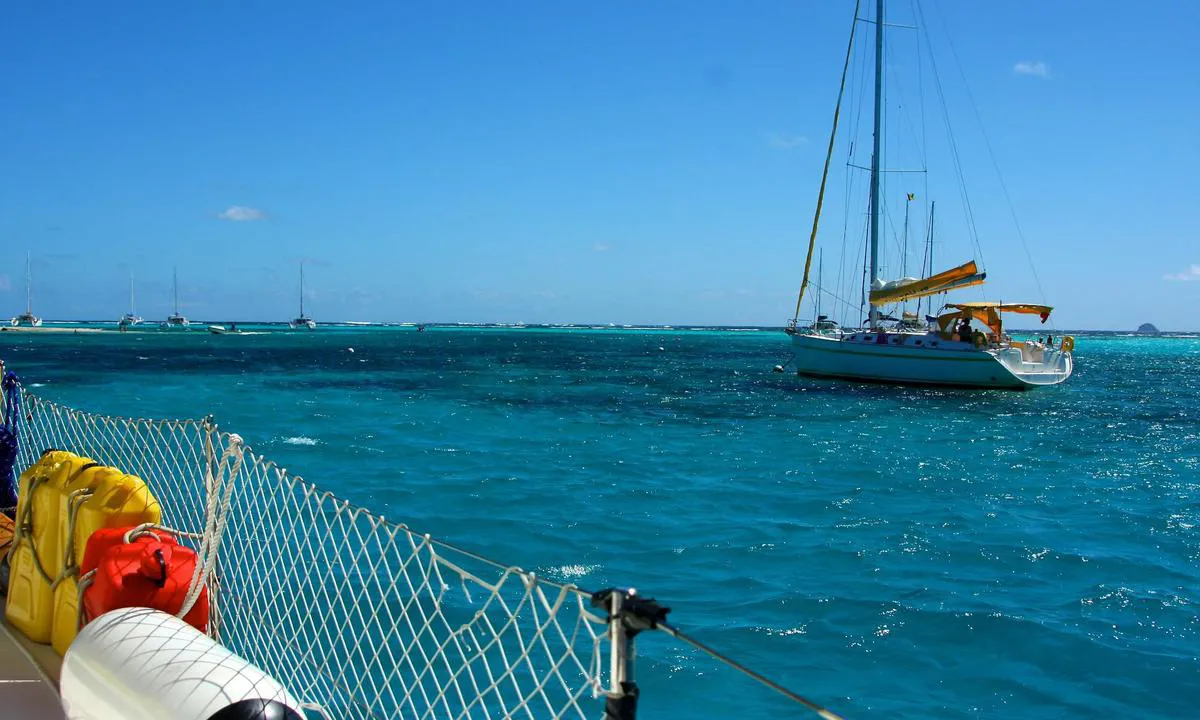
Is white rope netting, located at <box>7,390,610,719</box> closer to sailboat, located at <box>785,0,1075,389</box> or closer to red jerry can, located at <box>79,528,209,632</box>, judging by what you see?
red jerry can, located at <box>79,528,209,632</box>

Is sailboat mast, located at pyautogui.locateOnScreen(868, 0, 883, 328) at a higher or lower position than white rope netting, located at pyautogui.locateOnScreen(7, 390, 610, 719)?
higher

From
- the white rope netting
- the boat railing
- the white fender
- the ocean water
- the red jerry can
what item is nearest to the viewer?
the white fender

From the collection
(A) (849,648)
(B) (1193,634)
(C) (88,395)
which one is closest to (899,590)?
(A) (849,648)

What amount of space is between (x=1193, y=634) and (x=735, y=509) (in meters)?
6.34

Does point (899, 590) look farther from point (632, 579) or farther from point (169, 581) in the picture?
point (169, 581)

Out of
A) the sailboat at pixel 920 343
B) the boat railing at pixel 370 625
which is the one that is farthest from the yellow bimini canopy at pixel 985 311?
the boat railing at pixel 370 625

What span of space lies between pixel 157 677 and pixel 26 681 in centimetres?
162

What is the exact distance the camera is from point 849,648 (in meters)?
7.82

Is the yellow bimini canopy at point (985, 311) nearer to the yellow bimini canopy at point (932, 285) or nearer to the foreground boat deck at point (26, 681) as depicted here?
the yellow bimini canopy at point (932, 285)

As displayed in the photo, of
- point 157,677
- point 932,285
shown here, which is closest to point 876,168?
point 932,285

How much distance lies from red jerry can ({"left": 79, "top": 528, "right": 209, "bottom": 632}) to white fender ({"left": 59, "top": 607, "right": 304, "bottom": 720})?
0.92ft

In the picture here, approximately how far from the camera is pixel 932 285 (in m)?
37.8

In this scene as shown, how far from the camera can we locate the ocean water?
7379mm

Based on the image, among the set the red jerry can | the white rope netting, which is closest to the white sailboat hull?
the white rope netting
